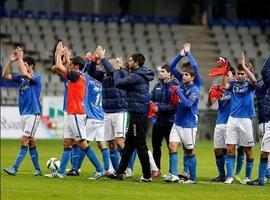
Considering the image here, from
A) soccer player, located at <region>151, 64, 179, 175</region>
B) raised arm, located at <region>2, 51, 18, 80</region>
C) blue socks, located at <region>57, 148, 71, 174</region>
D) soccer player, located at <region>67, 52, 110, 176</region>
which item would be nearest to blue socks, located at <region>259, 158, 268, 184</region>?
soccer player, located at <region>151, 64, 179, 175</region>

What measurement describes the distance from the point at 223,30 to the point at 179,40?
2.87 meters

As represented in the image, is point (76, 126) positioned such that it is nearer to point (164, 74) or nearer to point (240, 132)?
point (164, 74)

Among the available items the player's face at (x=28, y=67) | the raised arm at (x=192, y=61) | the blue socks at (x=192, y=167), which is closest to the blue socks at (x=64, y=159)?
the player's face at (x=28, y=67)

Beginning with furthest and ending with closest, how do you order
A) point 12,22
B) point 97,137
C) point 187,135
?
point 12,22
point 97,137
point 187,135

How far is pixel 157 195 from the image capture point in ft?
55.5

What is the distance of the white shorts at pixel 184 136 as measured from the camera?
19859mm

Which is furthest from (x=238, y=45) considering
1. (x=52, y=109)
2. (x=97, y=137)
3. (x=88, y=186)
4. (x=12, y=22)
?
(x=88, y=186)

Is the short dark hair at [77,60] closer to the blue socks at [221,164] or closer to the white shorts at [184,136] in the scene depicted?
the white shorts at [184,136]

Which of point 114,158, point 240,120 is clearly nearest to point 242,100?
point 240,120

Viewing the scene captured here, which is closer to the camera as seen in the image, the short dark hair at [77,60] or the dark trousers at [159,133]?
the short dark hair at [77,60]

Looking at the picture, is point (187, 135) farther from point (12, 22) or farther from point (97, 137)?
point (12, 22)

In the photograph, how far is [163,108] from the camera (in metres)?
20.7

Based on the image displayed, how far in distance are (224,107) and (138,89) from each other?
2.24 meters

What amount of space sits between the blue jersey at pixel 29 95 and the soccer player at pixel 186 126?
2.92 metres
